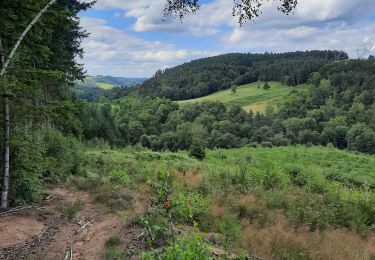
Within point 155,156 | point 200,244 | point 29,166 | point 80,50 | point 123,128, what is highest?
point 80,50

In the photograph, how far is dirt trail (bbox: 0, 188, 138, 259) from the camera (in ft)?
27.3

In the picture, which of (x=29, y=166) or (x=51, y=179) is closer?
(x=29, y=166)

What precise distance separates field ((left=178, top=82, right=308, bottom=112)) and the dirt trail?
115943 mm

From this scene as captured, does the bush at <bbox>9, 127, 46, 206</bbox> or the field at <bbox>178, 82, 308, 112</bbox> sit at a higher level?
the bush at <bbox>9, 127, 46, 206</bbox>

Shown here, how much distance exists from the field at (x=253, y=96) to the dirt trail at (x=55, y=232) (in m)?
116

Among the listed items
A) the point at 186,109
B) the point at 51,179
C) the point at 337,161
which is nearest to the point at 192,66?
the point at 186,109

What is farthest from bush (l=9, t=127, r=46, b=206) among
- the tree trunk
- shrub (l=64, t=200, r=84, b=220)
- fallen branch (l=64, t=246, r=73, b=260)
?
fallen branch (l=64, t=246, r=73, b=260)

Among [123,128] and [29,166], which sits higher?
[29,166]

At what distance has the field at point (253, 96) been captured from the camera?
133 meters

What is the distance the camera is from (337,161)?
38500 millimetres

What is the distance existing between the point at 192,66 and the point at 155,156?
174m

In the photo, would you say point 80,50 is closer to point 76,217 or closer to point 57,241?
point 76,217

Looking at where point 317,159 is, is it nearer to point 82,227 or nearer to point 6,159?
point 82,227

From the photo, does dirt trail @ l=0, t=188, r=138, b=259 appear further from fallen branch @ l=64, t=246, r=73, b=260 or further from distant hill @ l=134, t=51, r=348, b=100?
distant hill @ l=134, t=51, r=348, b=100
